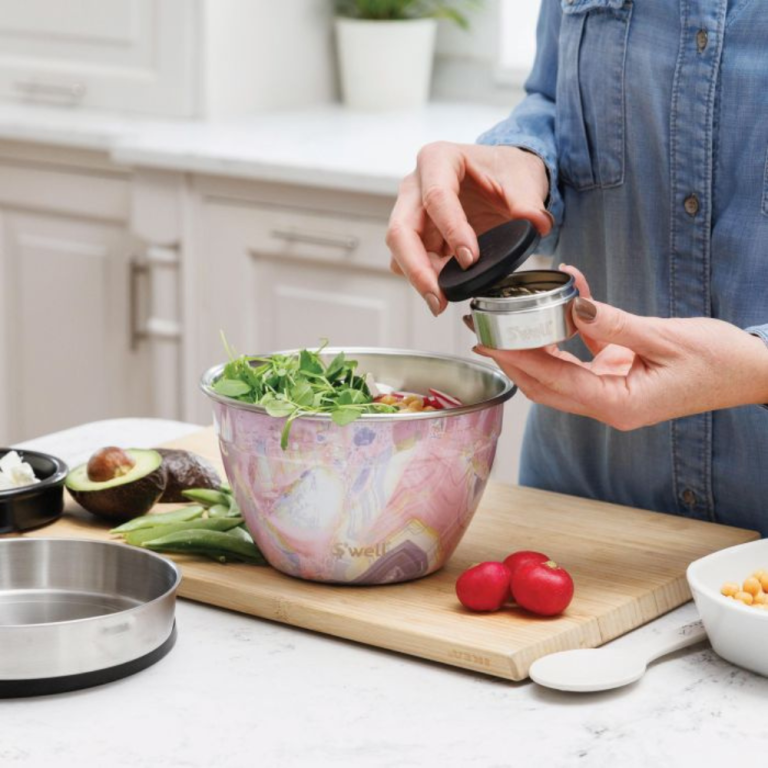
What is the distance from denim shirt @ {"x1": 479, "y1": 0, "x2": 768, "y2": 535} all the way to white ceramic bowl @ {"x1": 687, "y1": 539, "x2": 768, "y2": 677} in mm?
270

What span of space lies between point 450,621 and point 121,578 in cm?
25

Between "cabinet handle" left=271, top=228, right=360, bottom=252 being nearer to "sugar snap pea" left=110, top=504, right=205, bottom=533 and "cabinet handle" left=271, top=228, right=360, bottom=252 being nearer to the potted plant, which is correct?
the potted plant

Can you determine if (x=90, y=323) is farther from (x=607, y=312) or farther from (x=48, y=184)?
(x=607, y=312)

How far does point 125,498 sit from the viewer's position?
4.17 feet

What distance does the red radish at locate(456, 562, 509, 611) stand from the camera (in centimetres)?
107

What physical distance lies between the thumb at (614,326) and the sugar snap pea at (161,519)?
1.37ft

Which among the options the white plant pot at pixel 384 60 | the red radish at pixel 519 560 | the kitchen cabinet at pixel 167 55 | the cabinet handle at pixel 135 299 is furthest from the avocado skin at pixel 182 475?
the white plant pot at pixel 384 60

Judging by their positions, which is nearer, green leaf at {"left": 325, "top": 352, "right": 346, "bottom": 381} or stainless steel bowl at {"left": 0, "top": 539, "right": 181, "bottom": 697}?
stainless steel bowl at {"left": 0, "top": 539, "right": 181, "bottom": 697}

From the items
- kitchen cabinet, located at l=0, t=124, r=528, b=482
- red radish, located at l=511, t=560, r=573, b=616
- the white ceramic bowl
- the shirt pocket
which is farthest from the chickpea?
kitchen cabinet, located at l=0, t=124, r=528, b=482

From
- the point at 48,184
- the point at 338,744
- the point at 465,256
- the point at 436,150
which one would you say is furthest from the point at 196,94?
the point at 338,744

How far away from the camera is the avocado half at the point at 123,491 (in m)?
1.27

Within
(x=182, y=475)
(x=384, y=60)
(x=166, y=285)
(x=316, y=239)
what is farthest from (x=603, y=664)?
(x=384, y=60)

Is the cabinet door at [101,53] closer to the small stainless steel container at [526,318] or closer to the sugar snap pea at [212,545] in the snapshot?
the sugar snap pea at [212,545]

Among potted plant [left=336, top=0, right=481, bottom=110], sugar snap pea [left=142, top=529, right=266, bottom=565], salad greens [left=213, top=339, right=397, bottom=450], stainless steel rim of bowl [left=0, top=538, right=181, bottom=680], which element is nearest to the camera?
stainless steel rim of bowl [left=0, top=538, right=181, bottom=680]
